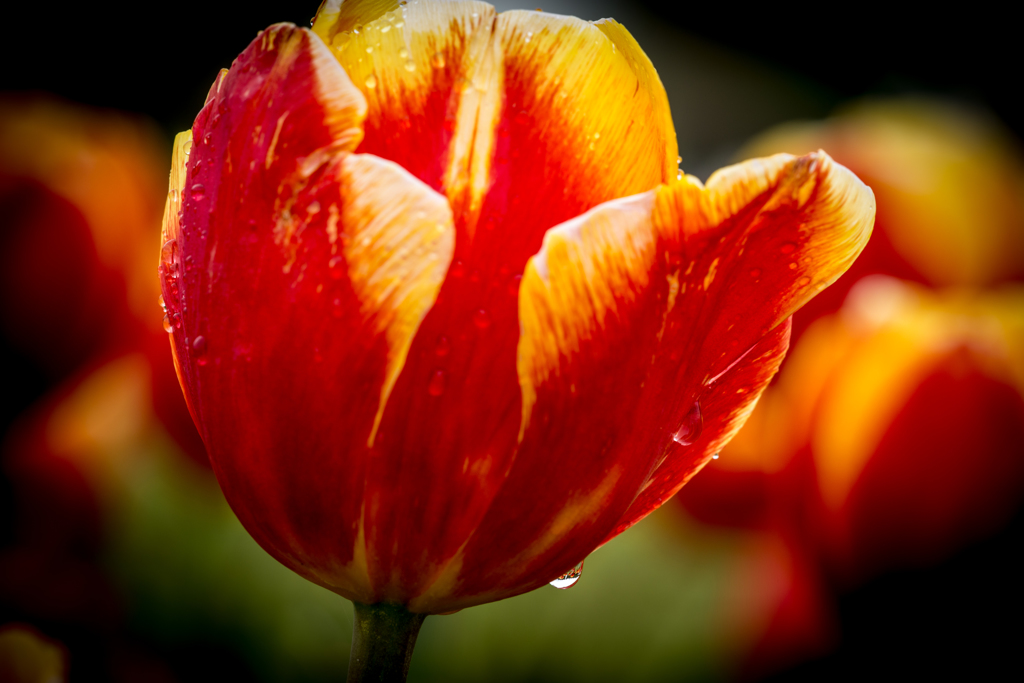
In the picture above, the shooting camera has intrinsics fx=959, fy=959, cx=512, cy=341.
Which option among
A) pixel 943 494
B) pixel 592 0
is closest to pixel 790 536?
pixel 943 494

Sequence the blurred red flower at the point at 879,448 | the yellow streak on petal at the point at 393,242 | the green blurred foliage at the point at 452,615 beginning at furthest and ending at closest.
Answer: the green blurred foliage at the point at 452,615 < the blurred red flower at the point at 879,448 < the yellow streak on petal at the point at 393,242

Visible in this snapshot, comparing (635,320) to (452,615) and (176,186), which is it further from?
(452,615)

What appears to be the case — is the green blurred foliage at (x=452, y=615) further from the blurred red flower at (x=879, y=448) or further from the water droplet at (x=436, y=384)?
the water droplet at (x=436, y=384)

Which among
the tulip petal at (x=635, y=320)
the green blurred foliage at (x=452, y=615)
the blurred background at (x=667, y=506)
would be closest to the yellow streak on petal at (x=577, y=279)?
the tulip petal at (x=635, y=320)

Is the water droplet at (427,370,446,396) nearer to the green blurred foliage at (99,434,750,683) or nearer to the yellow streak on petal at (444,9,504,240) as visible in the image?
the yellow streak on petal at (444,9,504,240)

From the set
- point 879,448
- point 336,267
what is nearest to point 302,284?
point 336,267
